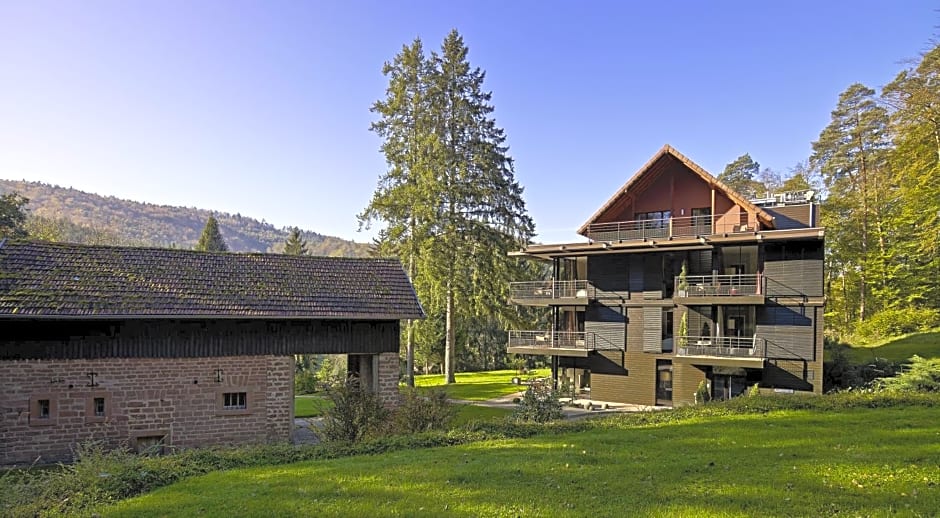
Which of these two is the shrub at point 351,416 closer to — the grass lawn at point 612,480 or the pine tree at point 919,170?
the grass lawn at point 612,480

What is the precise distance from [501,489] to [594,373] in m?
18.9

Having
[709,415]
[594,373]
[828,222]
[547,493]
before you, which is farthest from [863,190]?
[547,493]

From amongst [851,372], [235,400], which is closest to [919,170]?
[851,372]

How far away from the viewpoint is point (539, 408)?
14.3 m

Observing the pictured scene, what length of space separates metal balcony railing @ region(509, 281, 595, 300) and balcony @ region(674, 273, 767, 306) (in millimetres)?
4078

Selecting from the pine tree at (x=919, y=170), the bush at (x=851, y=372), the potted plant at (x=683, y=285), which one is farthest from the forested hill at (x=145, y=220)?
the bush at (x=851, y=372)

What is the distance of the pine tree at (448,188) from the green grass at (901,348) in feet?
58.1

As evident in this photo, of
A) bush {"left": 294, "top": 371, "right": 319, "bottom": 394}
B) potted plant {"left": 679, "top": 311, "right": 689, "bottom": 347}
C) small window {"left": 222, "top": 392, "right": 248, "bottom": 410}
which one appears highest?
potted plant {"left": 679, "top": 311, "right": 689, "bottom": 347}

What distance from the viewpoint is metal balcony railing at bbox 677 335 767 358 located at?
71.2 feet

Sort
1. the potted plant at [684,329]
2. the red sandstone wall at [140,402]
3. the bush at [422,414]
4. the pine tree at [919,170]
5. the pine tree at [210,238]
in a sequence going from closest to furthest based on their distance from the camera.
Result: the bush at [422,414]
the red sandstone wall at [140,402]
the potted plant at [684,329]
the pine tree at [919,170]
the pine tree at [210,238]

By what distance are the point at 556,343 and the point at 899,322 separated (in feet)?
66.1

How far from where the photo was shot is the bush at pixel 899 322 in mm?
30562

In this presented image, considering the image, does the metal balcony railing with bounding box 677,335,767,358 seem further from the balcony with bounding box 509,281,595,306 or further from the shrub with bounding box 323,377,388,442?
the shrub with bounding box 323,377,388,442

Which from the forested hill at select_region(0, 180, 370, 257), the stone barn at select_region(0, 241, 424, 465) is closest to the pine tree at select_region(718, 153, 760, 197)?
the stone barn at select_region(0, 241, 424, 465)
